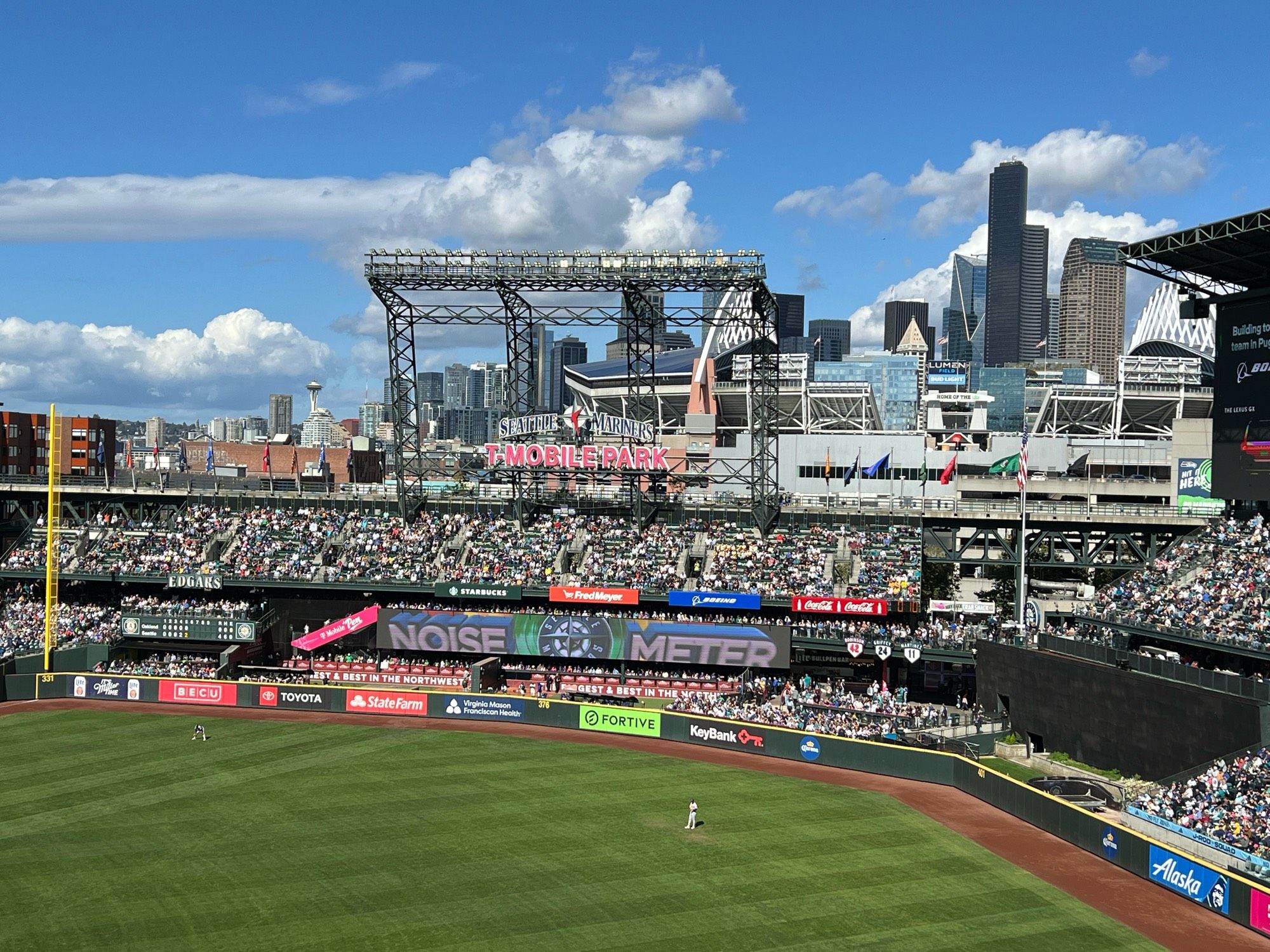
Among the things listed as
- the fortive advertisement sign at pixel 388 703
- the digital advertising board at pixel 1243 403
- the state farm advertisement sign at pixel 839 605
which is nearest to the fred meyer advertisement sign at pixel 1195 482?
the digital advertising board at pixel 1243 403

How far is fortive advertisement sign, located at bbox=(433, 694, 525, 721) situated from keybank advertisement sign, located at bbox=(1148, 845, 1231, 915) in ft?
88.1

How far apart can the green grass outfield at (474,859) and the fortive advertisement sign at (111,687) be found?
27.0 feet

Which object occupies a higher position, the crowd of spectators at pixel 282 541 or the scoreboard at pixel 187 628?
the crowd of spectators at pixel 282 541

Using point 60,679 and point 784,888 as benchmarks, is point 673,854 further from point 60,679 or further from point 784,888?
point 60,679

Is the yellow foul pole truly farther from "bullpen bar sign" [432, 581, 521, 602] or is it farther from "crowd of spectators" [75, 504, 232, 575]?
"bullpen bar sign" [432, 581, 521, 602]

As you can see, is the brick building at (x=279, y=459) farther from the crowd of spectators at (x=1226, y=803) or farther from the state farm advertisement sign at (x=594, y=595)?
the crowd of spectators at (x=1226, y=803)

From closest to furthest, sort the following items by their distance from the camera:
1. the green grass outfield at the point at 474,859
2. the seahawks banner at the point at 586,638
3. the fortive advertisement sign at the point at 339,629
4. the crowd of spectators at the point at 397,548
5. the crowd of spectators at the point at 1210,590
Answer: the green grass outfield at the point at 474,859
the crowd of spectators at the point at 1210,590
the seahawks banner at the point at 586,638
the fortive advertisement sign at the point at 339,629
the crowd of spectators at the point at 397,548

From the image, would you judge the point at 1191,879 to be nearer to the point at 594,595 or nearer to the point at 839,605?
the point at 839,605

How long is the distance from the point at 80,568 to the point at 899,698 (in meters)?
44.6

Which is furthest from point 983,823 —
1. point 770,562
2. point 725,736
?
Answer: point 770,562

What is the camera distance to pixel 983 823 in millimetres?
35906

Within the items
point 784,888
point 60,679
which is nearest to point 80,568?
point 60,679

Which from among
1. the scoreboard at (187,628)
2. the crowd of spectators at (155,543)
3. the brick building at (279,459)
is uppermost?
the brick building at (279,459)

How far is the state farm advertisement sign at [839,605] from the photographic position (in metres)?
55.5
